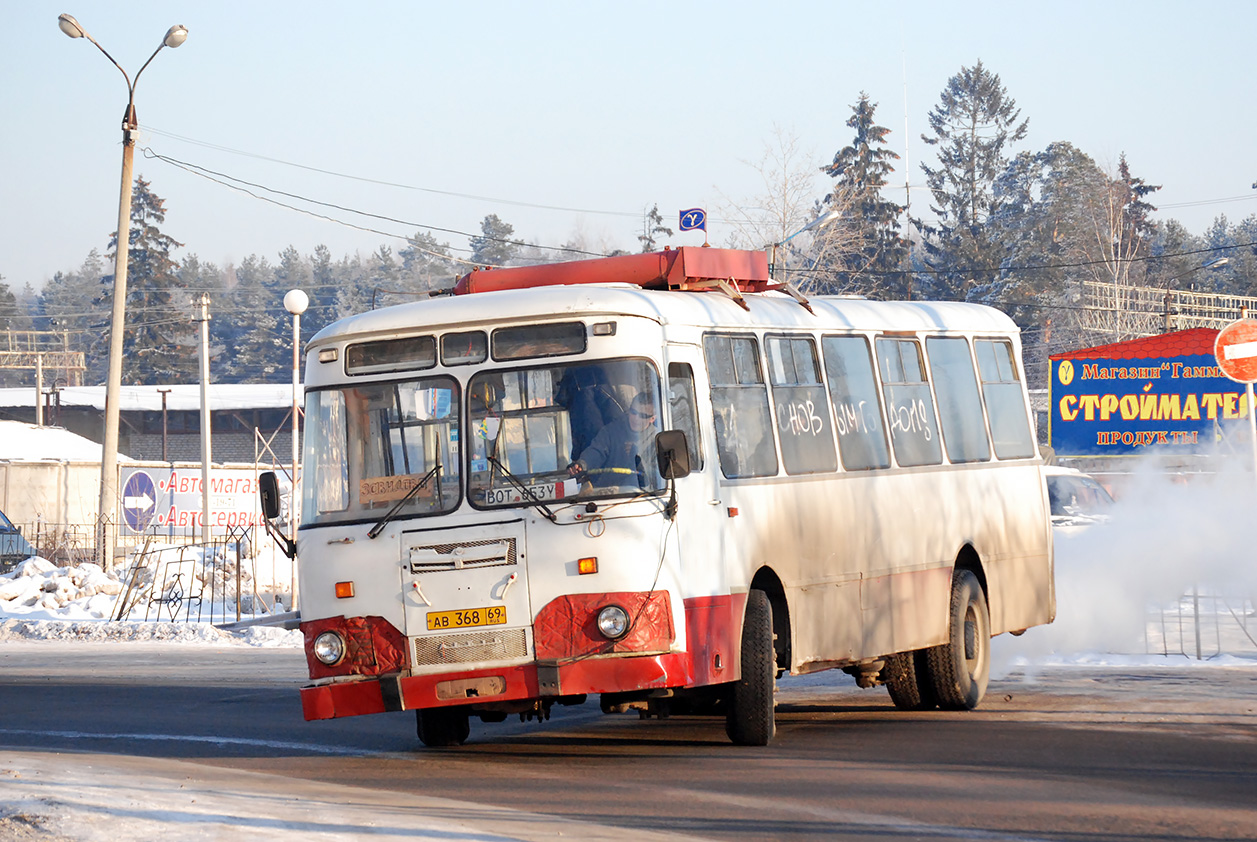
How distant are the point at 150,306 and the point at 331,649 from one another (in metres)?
99.0

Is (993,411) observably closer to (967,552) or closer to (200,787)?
(967,552)

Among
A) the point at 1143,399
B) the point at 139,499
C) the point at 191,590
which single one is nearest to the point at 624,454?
the point at 191,590

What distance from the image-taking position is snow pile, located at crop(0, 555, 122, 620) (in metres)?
29.8

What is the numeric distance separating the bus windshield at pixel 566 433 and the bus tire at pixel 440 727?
7.27 feet

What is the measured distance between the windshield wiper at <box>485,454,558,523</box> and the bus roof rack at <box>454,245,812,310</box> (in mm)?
1974

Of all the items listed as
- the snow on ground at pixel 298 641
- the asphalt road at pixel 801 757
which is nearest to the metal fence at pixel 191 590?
the snow on ground at pixel 298 641

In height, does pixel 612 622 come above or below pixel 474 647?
above

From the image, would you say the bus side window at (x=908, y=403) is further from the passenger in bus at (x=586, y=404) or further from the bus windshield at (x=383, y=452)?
the bus windshield at (x=383, y=452)

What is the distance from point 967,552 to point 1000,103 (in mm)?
87526

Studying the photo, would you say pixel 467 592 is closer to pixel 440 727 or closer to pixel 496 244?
pixel 440 727

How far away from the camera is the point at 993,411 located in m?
14.6

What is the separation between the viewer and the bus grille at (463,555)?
9.88m

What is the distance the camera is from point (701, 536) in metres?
10.1

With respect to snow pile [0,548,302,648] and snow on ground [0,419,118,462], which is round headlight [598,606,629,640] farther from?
snow on ground [0,419,118,462]
